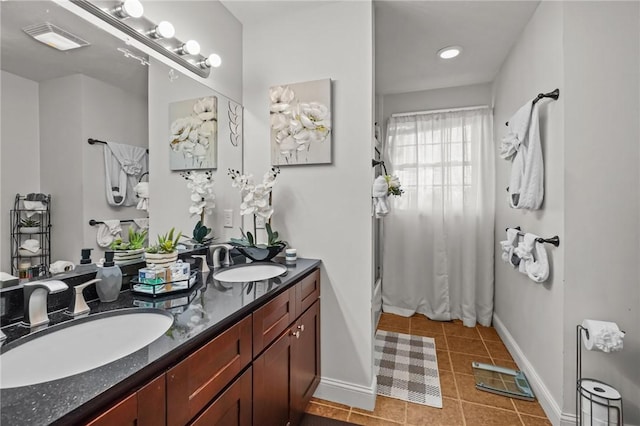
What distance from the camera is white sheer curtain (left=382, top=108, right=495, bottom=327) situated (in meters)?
2.89

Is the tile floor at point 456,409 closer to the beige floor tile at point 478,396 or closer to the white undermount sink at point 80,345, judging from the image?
the beige floor tile at point 478,396

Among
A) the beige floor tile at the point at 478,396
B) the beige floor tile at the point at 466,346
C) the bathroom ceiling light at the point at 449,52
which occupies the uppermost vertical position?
the bathroom ceiling light at the point at 449,52

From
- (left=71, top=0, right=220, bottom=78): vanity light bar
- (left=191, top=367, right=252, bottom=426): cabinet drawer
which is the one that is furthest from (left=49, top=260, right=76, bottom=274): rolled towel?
(left=71, top=0, right=220, bottom=78): vanity light bar

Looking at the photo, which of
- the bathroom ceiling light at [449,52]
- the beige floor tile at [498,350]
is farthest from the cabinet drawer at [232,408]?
the bathroom ceiling light at [449,52]

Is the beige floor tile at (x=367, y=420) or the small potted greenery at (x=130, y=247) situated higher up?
the small potted greenery at (x=130, y=247)

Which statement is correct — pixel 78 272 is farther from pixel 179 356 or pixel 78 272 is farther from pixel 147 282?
pixel 179 356

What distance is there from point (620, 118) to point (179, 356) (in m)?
2.10

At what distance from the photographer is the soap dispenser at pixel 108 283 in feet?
3.51

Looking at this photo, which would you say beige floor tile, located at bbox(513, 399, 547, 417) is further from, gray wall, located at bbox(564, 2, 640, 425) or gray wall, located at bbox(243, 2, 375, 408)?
gray wall, located at bbox(243, 2, 375, 408)

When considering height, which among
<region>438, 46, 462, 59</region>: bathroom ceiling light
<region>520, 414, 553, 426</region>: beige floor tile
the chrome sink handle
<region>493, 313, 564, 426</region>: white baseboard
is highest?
<region>438, 46, 462, 59</region>: bathroom ceiling light

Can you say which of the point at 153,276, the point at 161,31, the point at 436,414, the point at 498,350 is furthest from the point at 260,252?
the point at 498,350

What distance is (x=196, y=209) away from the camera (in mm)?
1741

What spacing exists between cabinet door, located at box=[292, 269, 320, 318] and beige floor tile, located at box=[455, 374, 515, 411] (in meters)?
1.15

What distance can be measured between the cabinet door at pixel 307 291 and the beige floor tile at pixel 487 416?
1.10 metres
